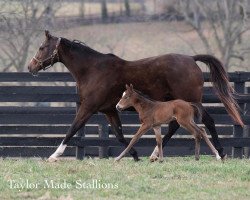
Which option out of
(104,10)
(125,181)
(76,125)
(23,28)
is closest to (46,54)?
(76,125)

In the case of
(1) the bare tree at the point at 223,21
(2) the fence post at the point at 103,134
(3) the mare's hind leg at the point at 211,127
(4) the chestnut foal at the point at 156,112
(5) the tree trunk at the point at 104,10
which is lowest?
(5) the tree trunk at the point at 104,10

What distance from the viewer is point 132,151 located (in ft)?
40.9

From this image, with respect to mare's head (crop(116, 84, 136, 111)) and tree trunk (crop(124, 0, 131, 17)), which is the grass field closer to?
mare's head (crop(116, 84, 136, 111))

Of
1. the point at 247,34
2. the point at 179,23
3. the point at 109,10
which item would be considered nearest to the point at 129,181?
the point at 247,34

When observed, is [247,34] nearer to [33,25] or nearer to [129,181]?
[33,25]

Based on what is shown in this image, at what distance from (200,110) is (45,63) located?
8.33 ft

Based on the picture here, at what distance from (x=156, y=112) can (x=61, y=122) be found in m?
2.62

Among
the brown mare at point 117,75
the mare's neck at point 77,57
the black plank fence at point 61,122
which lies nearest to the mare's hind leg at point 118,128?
the brown mare at point 117,75

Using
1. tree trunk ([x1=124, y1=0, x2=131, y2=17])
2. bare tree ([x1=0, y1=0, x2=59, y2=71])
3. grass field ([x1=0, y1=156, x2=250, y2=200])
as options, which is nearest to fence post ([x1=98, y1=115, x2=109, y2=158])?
grass field ([x1=0, y1=156, x2=250, y2=200])

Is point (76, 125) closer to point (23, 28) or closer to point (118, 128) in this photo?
point (118, 128)

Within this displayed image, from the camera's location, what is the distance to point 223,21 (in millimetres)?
36344

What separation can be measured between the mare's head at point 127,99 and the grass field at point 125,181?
117 cm

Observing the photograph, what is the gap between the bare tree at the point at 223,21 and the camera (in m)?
34.7

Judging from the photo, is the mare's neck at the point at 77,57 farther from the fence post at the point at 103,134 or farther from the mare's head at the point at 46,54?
the fence post at the point at 103,134
